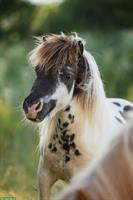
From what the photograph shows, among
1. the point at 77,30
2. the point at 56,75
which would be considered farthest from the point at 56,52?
the point at 77,30

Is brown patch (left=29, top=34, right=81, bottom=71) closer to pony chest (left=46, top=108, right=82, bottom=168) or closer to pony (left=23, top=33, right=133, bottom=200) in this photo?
pony (left=23, top=33, right=133, bottom=200)

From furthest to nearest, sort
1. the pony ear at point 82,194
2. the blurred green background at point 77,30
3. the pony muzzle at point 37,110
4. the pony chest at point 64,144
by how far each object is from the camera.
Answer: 1. the blurred green background at point 77,30
2. the pony chest at point 64,144
3. the pony muzzle at point 37,110
4. the pony ear at point 82,194

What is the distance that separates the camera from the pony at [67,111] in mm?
4332

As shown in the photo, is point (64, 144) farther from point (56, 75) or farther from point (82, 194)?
point (82, 194)

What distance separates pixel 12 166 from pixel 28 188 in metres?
0.33

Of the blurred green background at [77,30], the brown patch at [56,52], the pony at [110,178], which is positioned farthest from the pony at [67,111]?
the blurred green background at [77,30]

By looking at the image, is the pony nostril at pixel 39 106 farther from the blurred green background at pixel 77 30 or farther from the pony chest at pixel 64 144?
the blurred green background at pixel 77 30

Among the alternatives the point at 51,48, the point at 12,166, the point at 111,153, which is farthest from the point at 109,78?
the point at 111,153

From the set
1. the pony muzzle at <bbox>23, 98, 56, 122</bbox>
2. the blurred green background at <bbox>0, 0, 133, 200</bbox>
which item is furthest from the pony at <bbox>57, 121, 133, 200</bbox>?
the blurred green background at <bbox>0, 0, 133, 200</bbox>

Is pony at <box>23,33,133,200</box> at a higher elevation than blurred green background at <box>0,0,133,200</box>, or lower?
lower

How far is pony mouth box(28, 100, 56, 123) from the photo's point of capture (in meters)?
4.23

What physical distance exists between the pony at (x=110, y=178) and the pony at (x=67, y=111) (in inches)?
125

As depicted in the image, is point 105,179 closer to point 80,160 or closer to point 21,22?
point 80,160

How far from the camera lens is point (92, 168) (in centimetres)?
110
